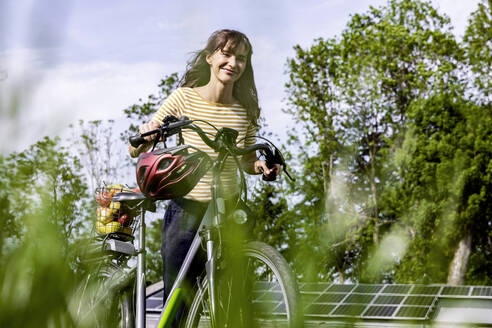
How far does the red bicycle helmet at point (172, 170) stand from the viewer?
211 centimetres

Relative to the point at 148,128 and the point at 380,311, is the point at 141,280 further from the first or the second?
the point at 380,311

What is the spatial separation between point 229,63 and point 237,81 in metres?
0.17

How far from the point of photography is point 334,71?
2088 cm

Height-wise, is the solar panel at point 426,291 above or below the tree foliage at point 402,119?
below

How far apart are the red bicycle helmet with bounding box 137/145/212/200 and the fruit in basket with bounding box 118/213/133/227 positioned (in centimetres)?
79

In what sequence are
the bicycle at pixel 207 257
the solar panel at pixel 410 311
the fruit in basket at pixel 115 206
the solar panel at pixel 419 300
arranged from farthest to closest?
the solar panel at pixel 419 300 < the solar panel at pixel 410 311 < the fruit in basket at pixel 115 206 < the bicycle at pixel 207 257

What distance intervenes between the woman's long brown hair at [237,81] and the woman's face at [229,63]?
21 millimetres

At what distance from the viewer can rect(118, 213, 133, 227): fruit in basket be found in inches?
115

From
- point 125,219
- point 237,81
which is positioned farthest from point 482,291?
point 125,219

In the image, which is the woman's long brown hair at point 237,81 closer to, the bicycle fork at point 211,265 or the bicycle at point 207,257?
the bicycle at point 207,257

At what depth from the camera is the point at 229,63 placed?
2971 mm

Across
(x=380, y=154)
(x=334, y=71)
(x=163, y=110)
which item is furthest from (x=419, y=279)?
(x=163, y=110)

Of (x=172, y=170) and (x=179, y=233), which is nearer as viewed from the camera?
(x=172, y=170)

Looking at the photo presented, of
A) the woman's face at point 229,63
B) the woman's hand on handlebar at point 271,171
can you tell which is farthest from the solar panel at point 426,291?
the woman's hand on handlebar at point 271,171
